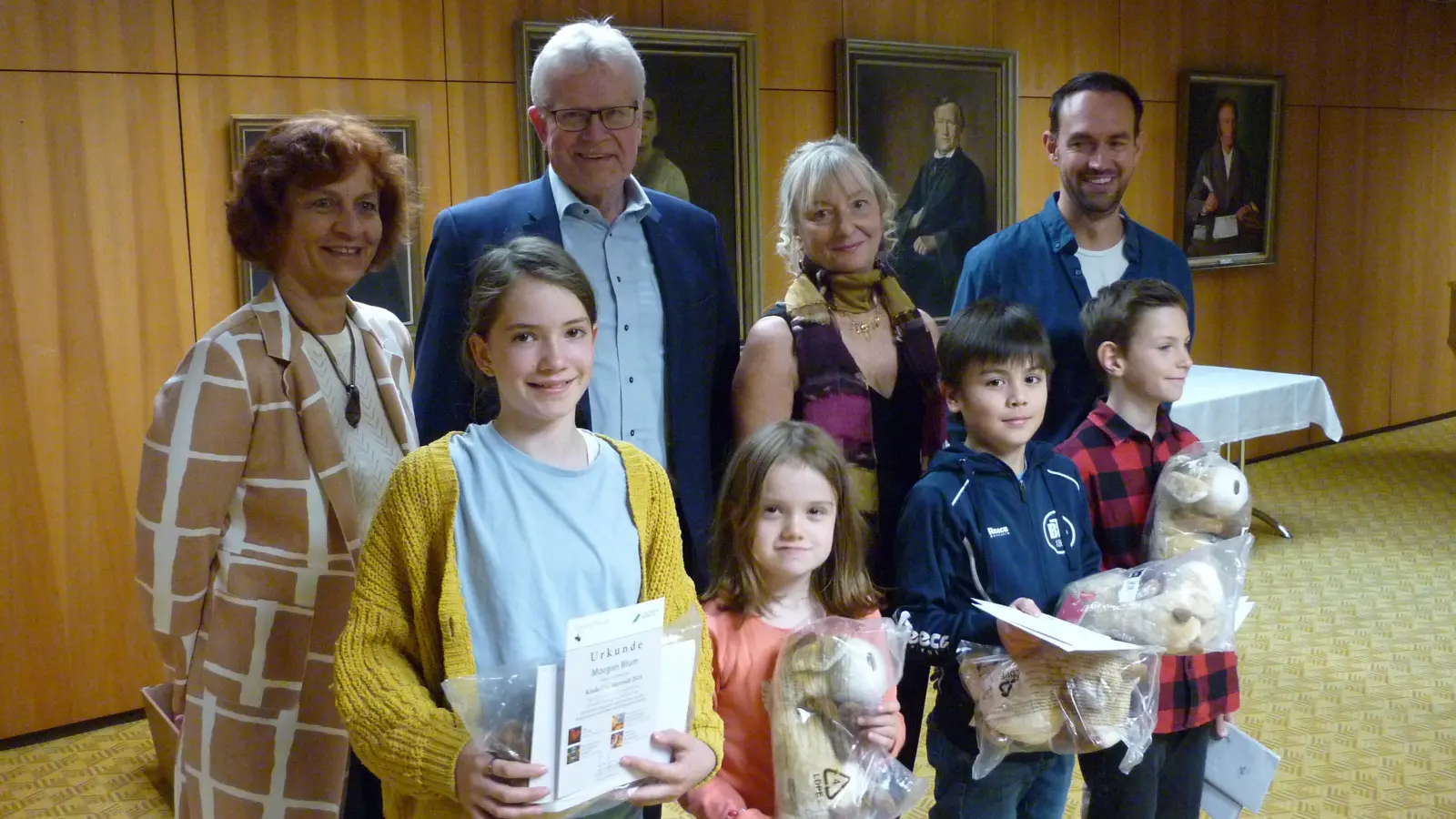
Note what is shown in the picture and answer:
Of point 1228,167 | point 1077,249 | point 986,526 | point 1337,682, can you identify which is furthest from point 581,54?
point 1228,167

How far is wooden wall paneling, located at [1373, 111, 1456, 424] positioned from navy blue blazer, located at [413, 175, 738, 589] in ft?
30.1

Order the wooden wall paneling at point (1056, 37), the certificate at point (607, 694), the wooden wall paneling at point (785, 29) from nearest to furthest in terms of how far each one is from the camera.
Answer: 1. the certificate at point (607, 694)
2. the wooden wall paneling at point (785, 29)
3. the wooden wall paneling at point (1056, 37)

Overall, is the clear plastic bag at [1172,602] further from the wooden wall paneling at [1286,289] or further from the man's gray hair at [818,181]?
the wooden wall paneling at [1286,289]

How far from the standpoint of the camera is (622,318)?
266 cm

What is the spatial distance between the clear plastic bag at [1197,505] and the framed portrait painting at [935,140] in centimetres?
408

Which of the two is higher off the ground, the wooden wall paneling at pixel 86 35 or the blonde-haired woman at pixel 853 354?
the wooden wall paneling at pixel 86 35

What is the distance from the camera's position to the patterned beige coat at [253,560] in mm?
2311

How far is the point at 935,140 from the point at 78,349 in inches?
178

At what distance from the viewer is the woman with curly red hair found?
91.0 inches

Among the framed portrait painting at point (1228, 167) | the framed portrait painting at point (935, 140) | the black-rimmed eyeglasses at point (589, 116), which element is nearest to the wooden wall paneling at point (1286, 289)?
the framed portrait painting at point (1228, 167)

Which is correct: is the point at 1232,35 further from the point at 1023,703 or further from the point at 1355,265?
the point at 1023,703

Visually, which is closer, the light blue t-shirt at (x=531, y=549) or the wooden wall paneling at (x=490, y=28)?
the light blue t-shirt at (x=531, y=549)

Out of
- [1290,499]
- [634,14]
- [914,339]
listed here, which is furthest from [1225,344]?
[914,339]

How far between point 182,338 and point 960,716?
353 cm
